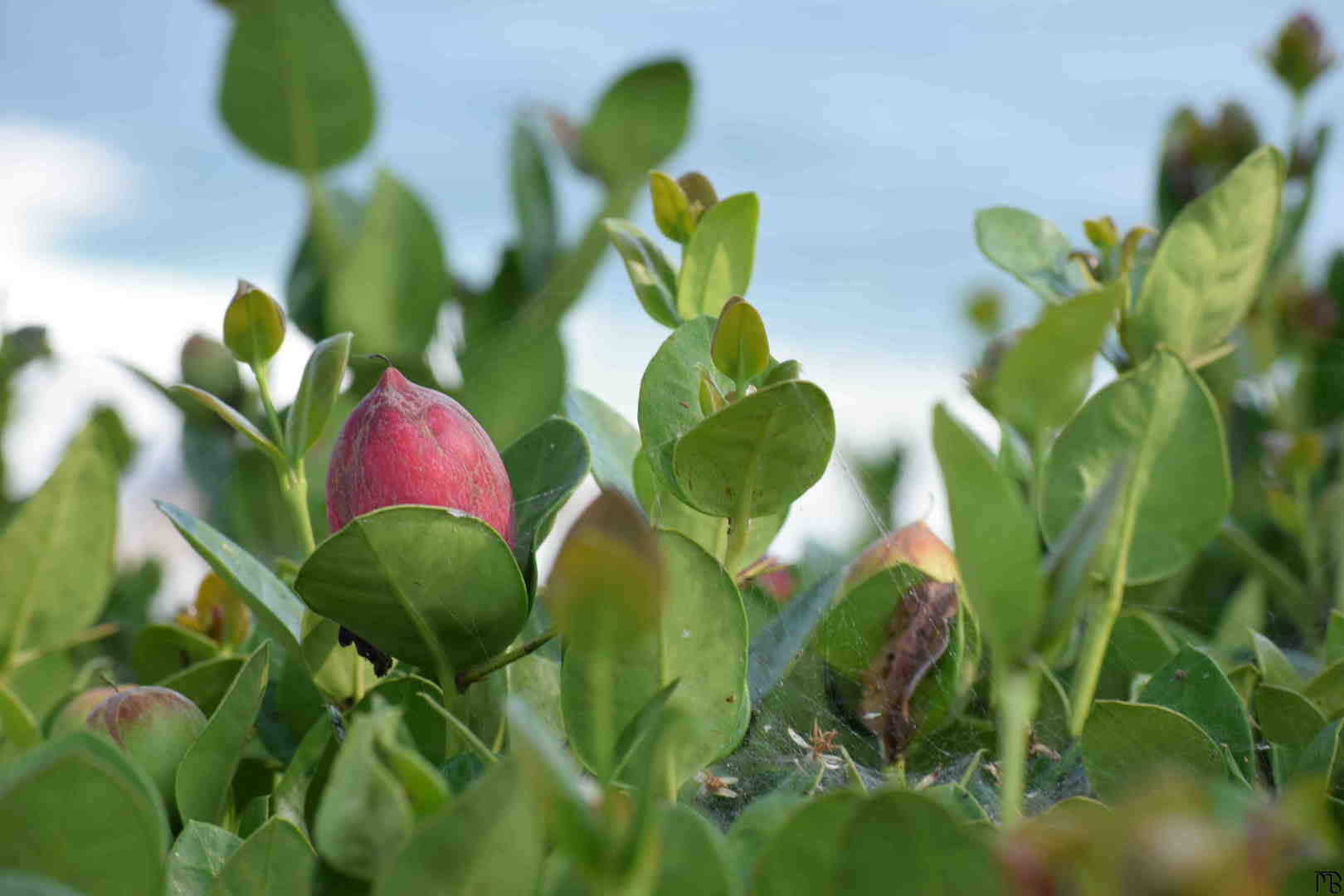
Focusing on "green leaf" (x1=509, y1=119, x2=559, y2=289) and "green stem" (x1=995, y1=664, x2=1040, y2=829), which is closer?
"green stem" (x1=995, y1=664, x2=1040, y2=829)

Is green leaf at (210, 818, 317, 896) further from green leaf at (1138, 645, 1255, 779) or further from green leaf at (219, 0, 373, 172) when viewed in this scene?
green leaf at (219, 0, 373, 172)

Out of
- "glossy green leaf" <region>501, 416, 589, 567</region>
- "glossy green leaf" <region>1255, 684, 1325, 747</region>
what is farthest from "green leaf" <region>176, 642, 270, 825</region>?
"glossy green leaf" <region>1255, 684, 1325, 747</region>

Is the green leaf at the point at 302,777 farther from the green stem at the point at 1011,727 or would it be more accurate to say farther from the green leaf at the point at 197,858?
the green stem at the point at 1011,727

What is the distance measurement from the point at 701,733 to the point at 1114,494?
0.23m

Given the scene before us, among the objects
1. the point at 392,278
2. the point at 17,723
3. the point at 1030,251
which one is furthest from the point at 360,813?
the point at 392,278

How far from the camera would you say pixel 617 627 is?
325mm

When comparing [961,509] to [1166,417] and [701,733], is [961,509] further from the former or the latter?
[1166,417]

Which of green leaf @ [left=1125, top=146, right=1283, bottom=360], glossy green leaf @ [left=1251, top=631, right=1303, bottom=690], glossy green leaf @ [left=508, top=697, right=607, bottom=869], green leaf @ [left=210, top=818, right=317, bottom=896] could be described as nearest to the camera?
glossy green leaf @ [left=508, top=697, right=607, bottom=869]

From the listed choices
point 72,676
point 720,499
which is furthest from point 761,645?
point 72,676

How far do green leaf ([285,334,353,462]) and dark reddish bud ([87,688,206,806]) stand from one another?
0.14 metres

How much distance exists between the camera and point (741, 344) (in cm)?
57

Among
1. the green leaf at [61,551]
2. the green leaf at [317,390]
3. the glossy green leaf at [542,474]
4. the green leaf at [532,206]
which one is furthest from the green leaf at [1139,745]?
the green leaf at [532,206]

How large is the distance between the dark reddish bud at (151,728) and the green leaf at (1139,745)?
41 centimetres

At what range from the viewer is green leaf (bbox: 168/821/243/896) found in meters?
0.49
